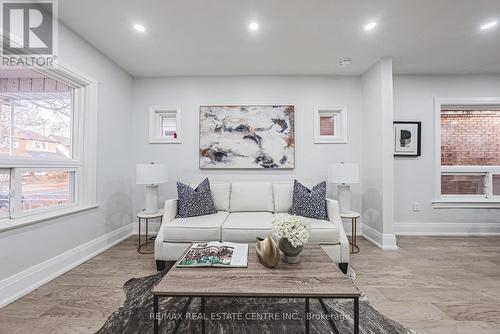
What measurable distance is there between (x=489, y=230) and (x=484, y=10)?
3279mm

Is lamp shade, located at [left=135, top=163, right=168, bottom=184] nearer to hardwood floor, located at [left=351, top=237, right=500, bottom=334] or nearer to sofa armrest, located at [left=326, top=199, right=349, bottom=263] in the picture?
sofa armrest, located at [left=326, top=199, right=349, bottom=263]

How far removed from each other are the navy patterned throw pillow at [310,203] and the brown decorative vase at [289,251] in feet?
3.92

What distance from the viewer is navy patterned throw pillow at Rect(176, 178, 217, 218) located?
275 centimetres

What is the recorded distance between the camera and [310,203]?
2717 millimetres

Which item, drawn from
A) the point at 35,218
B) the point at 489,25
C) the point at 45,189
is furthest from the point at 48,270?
the point at 489,25

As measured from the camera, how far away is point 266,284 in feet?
4.20

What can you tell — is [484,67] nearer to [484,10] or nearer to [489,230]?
[484,10]

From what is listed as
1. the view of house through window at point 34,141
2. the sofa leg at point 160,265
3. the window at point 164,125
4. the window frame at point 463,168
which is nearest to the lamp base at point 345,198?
the window frame at point 463,168

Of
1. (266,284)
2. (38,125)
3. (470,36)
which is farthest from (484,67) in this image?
(38,125)

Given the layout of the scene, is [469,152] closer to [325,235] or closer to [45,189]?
[325,235]

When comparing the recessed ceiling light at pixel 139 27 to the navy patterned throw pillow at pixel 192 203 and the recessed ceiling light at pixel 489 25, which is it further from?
the recessed ceiling light at pixel 489 25

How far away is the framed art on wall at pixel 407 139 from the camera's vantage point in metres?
3.55


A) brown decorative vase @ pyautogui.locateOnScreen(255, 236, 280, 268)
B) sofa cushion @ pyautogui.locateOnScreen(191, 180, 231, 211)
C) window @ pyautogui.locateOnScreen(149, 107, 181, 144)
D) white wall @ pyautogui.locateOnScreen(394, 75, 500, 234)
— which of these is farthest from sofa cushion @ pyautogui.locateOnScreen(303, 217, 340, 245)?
window @ pyautogui.locateOnScreen(149, 107, 181, 144)

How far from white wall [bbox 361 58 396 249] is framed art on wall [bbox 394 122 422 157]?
533mm
